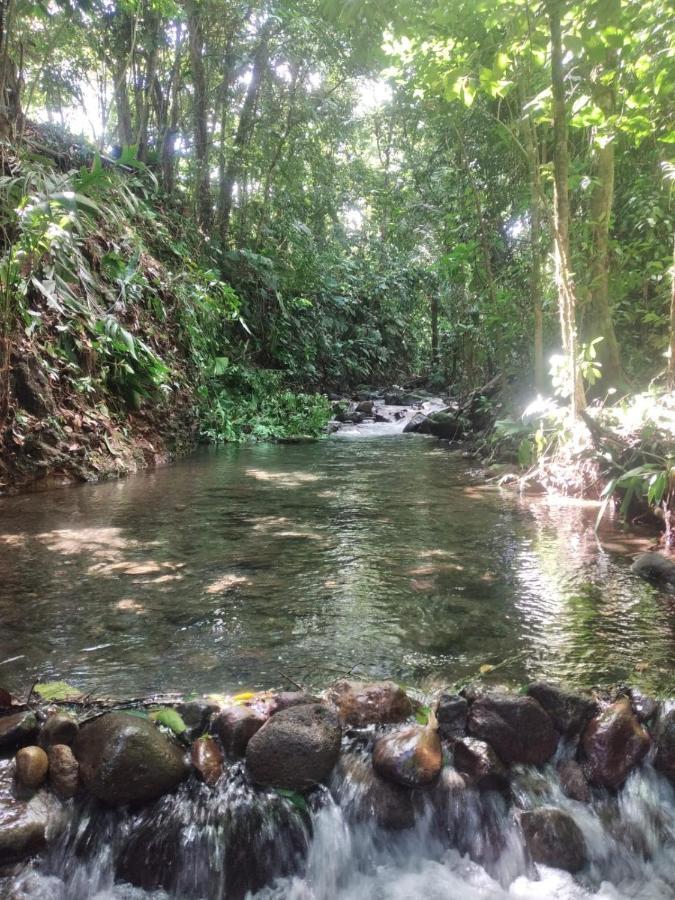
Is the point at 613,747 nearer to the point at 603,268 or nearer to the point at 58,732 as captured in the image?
the point at 58,732

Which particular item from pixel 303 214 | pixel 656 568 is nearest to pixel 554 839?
pixel 656 568

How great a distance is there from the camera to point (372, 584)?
401 centimetres

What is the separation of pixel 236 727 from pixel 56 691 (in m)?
0.81

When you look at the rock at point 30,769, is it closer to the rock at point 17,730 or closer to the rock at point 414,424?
the rock at point 17,730

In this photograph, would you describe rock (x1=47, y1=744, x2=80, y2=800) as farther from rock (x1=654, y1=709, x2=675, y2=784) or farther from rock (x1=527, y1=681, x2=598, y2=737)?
rock (x1=654, y1=709, x2=675, y2=784)

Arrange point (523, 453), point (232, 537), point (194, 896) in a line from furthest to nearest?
point (523, 453)
point (232, 537)
point (194, 896)

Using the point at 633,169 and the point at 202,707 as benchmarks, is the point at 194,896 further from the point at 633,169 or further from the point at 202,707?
the point at 633,169

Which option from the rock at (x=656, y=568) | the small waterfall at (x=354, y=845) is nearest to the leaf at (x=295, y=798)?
the small waterfall at (x=354, y=845)

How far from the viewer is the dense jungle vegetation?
5.56 m

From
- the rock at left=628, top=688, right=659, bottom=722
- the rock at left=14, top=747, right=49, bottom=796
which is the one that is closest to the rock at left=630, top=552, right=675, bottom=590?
the rock at left=628, top=688, right=659, bottom=722

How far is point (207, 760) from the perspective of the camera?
2301 mm

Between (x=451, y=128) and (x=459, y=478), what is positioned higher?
(x=451, y=128)

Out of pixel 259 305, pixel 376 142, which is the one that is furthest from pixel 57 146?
pixel 376 142

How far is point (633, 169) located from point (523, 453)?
4.08 metres
